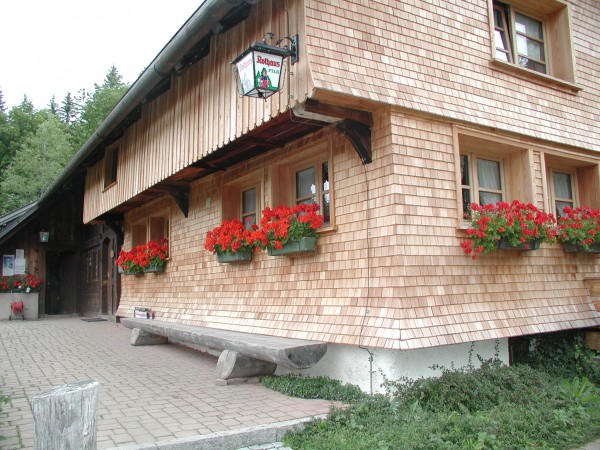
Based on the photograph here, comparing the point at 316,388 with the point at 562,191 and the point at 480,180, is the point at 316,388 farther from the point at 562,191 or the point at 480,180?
the point at 562,191

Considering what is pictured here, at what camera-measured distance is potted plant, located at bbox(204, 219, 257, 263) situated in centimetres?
739

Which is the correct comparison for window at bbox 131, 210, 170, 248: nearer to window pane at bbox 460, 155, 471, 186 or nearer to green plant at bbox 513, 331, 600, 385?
window pane at bbox 460, 155, 471, 186

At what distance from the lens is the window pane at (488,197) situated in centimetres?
670

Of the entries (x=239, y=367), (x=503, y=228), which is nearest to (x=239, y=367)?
(x=239, y=367)

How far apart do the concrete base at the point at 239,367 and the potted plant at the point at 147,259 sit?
15.9 ft

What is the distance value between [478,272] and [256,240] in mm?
2773

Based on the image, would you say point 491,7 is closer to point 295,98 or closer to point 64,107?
point 295,98

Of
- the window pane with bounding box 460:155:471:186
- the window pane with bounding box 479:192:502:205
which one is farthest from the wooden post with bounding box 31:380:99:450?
the window pane with bounding box 479:192:502:205

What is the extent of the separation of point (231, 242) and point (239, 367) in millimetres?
2062

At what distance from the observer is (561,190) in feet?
25.9

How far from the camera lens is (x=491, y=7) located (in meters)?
6.89

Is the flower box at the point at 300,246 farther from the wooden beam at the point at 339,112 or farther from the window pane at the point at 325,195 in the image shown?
the wooden beam at the point at 339,112

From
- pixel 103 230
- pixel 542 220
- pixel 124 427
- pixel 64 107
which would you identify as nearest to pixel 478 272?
pixel 542 220

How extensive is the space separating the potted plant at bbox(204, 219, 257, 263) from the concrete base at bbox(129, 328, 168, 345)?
9.01 feet
